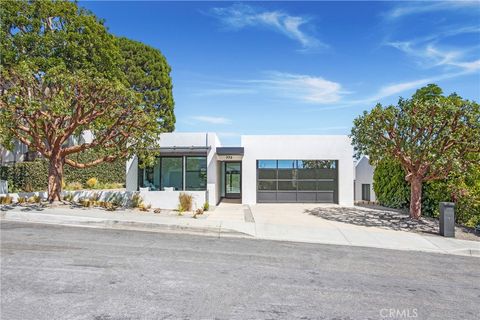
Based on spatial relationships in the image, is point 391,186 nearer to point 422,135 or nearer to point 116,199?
point 422,135

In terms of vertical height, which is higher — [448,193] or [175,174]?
[175,174]

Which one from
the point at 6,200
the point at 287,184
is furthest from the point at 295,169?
the point at 6,200

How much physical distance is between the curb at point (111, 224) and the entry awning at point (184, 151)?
25.6ft

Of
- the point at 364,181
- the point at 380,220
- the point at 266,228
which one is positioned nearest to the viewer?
the point at 266,228

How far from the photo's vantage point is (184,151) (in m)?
19.3

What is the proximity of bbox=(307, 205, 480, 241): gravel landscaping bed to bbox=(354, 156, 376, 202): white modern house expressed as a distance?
834 cm

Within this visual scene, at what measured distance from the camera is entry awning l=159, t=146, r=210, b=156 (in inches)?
739

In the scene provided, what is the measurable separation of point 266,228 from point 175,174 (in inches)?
372

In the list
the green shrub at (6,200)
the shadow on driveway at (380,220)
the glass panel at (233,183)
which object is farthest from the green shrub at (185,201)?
the glass panel at (233,183)

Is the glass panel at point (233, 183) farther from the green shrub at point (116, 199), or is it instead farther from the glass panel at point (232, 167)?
the green shrub at point (116, 199)

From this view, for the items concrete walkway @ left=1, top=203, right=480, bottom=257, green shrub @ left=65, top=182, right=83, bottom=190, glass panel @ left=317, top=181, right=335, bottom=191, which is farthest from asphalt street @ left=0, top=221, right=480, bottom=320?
glass panel @ left=317, top=181, right=335, bottom=191

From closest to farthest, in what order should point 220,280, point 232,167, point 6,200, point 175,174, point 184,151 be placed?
point 220,280 → point 6,200 → point 184,151 → point 175,174 → point 232,167

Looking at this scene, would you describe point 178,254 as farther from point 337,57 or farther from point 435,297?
point 337,57

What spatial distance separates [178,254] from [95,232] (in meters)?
3.72
